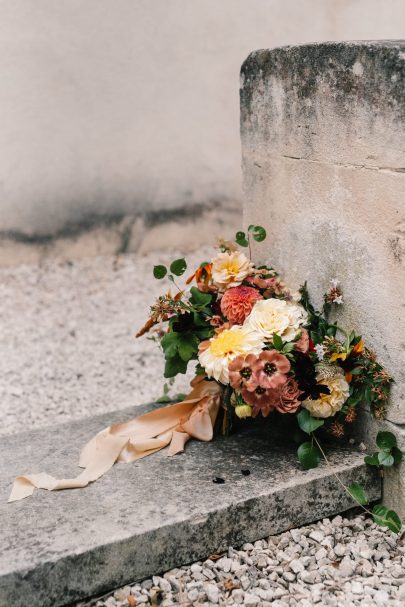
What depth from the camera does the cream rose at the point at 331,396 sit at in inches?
92.1

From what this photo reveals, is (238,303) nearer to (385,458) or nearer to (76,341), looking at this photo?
(385,458)

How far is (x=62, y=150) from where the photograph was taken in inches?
207

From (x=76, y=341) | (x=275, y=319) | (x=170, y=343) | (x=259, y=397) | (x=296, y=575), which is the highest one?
(x=275, y=319)

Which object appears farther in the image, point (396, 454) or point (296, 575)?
point (396, 454)

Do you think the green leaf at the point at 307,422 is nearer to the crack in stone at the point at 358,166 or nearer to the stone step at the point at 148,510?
the stone step at the point at 148,510

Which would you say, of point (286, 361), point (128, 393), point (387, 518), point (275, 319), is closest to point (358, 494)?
point (387, 518)

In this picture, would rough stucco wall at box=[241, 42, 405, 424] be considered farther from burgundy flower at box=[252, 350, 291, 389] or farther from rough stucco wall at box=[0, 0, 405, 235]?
rough stucco wall at box=[0, 0, 405, 235]

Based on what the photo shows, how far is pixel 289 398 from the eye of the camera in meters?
2.31

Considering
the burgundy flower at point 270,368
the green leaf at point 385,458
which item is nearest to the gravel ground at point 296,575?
the green leaf at point 385,458

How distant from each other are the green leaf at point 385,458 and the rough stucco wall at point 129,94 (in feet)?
11.8

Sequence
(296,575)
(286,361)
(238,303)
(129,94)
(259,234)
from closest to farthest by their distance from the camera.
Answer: (296,575)
(286,361)
(238,303)
(259,234)
(129,94)

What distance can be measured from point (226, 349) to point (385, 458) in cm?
61

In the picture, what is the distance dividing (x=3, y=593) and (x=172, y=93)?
4.26 metres

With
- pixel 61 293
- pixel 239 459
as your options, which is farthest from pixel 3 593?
pixel 61 293
